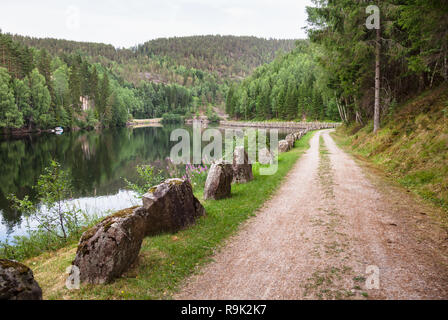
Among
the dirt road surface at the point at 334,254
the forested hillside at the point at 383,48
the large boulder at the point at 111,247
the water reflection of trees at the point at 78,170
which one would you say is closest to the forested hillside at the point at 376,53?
the forested hillside at the point at 383,48

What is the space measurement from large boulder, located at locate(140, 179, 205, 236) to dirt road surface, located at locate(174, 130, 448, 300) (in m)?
1.65

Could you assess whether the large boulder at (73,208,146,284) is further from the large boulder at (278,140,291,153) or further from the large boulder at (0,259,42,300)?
the large boulder at (278,140,291,153)

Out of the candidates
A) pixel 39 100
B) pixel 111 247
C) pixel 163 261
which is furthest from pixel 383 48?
pixel 39 100

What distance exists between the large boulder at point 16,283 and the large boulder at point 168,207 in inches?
127

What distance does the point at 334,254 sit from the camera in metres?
6.03

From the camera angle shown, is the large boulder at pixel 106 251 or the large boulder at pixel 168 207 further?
the large boulder at pixel 168 207

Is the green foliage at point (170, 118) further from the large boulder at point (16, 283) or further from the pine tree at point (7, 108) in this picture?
the large boulder at point (16, 283)

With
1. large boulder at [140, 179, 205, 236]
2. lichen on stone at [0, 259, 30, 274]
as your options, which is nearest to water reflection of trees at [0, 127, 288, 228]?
large boulder at [140, 179, 205, 236]

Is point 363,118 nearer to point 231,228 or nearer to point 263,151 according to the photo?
point 263,151

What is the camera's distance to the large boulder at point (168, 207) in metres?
7.39

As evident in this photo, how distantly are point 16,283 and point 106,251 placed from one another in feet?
4.87

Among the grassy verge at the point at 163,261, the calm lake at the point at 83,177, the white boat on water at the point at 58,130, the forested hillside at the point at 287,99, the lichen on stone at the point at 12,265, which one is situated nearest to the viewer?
the lichen on stone at the point at 12,265
